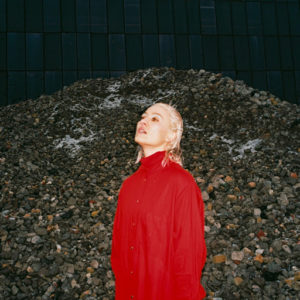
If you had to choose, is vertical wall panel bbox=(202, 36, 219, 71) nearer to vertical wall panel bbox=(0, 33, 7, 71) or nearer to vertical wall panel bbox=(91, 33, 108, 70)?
vertical wall panel bbox=(91, 33, 108, 70)

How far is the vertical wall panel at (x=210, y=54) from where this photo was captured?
23406 millimetres

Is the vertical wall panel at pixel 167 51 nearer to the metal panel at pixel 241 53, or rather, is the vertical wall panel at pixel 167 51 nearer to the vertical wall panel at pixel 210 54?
the vertical wall panel at pixel 210 54

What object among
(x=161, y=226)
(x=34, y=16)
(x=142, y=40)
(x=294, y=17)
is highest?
(x=294, y=17)

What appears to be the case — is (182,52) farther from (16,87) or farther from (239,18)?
(16,87)

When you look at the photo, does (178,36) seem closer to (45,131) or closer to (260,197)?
(45,131)

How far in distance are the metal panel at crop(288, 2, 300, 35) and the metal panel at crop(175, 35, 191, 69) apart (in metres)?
7.89

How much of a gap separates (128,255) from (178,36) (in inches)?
880

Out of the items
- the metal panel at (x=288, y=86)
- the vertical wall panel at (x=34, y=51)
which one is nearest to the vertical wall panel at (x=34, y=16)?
the vertical wall panel at (x=34, y=51)

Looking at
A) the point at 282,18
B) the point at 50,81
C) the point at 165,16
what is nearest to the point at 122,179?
the point at 50,81

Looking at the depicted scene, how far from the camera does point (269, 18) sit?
24.3 metres

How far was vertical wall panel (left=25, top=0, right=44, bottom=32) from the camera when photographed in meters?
21.8

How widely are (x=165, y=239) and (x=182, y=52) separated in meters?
22.1

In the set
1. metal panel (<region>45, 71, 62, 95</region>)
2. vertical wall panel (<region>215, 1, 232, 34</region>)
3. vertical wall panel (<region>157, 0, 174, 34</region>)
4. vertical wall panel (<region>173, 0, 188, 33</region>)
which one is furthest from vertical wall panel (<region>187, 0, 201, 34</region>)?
metal panel (<region>45, 71, 62, 95</region>)

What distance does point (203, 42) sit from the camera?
76.9 ft
